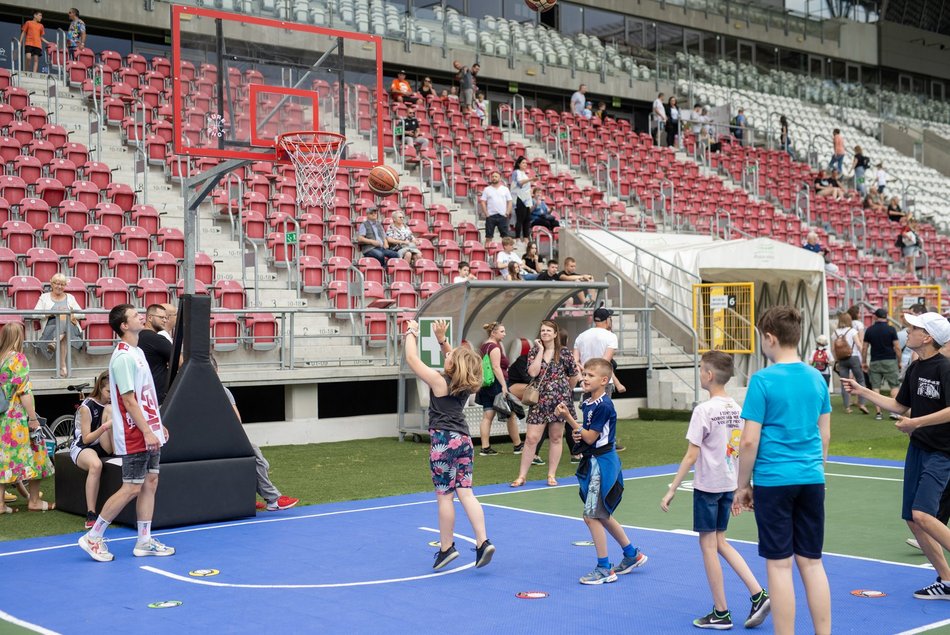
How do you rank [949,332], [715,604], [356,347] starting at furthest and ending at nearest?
[356,347] → [949,332] → [715,604]

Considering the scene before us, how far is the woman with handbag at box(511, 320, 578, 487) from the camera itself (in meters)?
13.2

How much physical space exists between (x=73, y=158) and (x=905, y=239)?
74.2ft

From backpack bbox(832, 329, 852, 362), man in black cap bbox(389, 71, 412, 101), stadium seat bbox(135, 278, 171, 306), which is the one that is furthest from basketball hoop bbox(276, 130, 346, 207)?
man in black cap bbox(389, 71, 412, 101)

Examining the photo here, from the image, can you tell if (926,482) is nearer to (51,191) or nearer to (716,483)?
(716,483)

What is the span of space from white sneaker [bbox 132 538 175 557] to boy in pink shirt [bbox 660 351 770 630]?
4639 millimetres

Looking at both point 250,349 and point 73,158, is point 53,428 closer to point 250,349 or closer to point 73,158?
point 250,349

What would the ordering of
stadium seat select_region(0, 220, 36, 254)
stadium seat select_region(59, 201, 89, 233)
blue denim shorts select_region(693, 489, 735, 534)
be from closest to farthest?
1. blue denim shorts select_region(693, 489, 735, 534)
2. stadium seat select_region(0, 220, 36, 254)
3. stadium seat select_region(59, 201, 89, 233)

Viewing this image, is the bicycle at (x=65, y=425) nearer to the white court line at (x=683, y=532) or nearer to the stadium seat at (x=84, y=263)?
the stadium seat at (x=84, y=263)

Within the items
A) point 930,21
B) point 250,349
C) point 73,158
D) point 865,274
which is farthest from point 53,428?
Answer: point 930,21

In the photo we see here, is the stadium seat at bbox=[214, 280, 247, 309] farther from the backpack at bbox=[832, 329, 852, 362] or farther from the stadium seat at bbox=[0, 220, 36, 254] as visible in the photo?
the backpack at bbox=[832, 329, 852, 362]

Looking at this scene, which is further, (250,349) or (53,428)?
(250,349)

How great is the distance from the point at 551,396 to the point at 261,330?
5705mm

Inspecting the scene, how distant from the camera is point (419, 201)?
78.2 ft

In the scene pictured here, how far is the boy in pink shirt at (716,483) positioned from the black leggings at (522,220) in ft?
54.8
